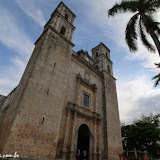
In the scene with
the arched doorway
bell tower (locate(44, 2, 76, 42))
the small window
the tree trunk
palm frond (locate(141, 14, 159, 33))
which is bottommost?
the arched doorway

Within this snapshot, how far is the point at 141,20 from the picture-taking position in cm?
929

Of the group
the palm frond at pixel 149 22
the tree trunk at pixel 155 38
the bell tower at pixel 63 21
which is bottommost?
the tree trunk at pixel 155 38

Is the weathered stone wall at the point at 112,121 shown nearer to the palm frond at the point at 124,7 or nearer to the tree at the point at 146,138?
the tree at the point at 146,138

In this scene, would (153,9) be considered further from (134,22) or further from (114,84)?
(114,84)

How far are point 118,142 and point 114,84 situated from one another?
9.09 m

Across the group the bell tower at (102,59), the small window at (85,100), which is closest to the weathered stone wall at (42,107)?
the small window at (85,100)

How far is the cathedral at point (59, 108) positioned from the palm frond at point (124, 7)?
19.8ft

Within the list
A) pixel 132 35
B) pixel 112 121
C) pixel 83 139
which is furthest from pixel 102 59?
pixel 83 139

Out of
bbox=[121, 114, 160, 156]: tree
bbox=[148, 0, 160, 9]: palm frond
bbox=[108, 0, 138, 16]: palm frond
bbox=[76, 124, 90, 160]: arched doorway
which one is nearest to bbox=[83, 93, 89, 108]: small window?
bbox=[76, 124, 90, 160]: arched doorway

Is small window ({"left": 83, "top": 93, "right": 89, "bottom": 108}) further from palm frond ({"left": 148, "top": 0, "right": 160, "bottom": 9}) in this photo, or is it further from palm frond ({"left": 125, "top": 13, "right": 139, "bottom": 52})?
palm frond ({"left": 148, "top": 0, "right": 160, "bottom": 9})

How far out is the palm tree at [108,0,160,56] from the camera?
8.45 meters

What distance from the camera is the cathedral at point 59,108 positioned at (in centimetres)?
778

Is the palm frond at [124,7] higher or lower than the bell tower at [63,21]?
lower

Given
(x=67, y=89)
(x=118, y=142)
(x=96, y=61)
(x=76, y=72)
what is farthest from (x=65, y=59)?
(x=118, y=142)
